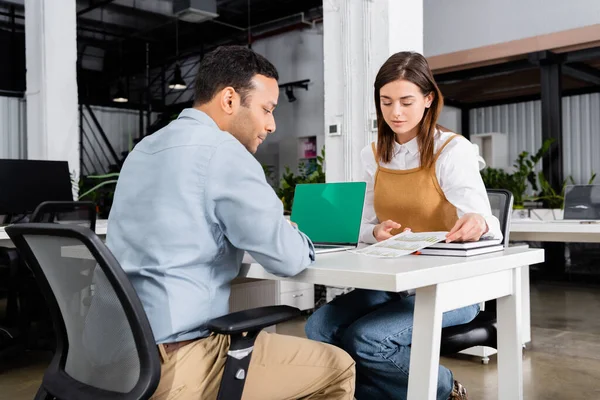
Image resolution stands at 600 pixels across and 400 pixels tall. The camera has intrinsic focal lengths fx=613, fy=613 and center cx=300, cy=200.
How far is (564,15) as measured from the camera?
7609 millimetres

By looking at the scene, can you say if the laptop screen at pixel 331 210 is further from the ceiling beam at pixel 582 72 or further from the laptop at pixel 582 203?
the ceiling beam at pixel 582 72

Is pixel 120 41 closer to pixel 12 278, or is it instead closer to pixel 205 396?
pixel 12 278

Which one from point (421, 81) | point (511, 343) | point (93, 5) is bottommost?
point (511, 343)

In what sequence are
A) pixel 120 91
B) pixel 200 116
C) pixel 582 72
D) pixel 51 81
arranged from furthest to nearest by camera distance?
1. pixel 120 91
2. pixel 582 72
3. pixel 51 81
4. pixel 200 116

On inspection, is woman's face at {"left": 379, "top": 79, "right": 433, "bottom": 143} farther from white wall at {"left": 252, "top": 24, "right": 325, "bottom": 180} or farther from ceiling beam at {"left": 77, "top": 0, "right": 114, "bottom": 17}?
white wall at {"left": 252, "top": 24, "right": 325, "bottom": 180}

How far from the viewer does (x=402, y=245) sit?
70.1 inches

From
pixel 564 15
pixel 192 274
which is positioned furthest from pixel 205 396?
pixel 564 15

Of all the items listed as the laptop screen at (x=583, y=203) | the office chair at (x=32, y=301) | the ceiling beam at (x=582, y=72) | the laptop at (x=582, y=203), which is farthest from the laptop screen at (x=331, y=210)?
the ceiling beam at (x=582, y=72)

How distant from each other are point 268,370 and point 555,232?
3.07 m

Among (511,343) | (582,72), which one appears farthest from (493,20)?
(511,343)

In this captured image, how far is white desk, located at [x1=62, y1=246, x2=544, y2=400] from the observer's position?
144 centimetres

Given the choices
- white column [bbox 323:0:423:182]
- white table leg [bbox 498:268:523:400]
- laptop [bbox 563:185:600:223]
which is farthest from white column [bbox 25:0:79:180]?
white table leg [bbox 498:268:523:400]

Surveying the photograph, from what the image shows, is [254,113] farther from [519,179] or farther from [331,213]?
[519,179]

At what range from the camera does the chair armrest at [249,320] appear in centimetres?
130
